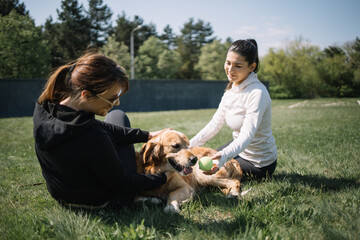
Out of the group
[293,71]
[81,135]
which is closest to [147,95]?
[81,135]

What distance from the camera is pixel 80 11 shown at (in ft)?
148

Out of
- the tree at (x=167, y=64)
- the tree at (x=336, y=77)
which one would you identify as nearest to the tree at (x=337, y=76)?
the tree at (x=336, y=77)

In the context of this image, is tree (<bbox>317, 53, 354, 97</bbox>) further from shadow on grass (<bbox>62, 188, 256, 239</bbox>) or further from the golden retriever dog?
shadow on grass (<bbox>62, 188, 256, 239</bbox>)

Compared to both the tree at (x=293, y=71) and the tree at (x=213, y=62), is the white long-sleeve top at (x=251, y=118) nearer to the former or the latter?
the tree at (x=293, y=71)

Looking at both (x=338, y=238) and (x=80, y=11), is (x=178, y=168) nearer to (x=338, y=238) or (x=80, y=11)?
(x=338, y=238)

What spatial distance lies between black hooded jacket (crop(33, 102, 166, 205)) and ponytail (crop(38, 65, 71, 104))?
0.29 ft

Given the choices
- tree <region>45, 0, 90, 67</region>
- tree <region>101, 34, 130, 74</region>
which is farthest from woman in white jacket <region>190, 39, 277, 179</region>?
tree <region>45, 0, 90, 67</region>

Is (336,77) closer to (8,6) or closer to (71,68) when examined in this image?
(71,68)

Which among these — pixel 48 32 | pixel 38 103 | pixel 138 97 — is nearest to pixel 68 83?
pixel 38 103

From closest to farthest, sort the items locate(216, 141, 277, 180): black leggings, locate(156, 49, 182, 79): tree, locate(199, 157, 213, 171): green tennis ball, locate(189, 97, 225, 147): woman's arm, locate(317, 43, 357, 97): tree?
locate(199, 157, 213, 171): green tennis ball
locate(216, 141, 277, 180): black leggings
locate(189, 97, 225, 147): woman's arm
locate(317, 43, 357, 97): tree
locate(156, 49, 182, 79): tree

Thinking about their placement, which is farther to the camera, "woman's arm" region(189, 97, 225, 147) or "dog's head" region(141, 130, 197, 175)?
"woman's arm" region(189, 97, 225, 147)

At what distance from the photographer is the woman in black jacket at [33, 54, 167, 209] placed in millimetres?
1980

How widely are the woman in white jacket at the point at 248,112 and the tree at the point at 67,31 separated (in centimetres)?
4372

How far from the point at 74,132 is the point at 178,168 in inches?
56.0
